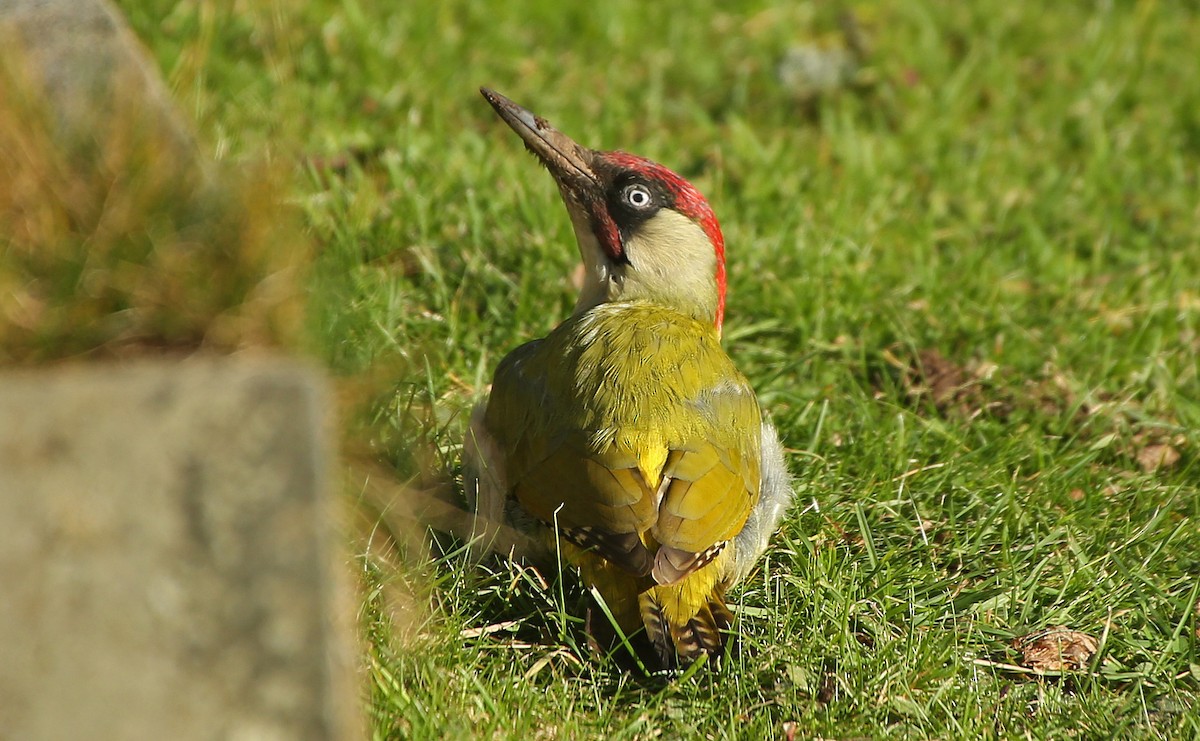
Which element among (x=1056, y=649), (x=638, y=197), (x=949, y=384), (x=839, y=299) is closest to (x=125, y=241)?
(x=638, y=197)

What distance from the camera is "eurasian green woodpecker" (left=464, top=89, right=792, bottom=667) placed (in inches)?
112

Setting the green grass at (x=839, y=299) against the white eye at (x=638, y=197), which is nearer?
the green grass at (x=839, y=299)

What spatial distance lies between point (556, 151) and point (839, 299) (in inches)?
46.3

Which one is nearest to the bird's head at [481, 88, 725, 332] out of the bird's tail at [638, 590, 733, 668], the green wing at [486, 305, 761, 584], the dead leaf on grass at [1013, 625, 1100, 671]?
the green wing at [486, 305, 761, 584]

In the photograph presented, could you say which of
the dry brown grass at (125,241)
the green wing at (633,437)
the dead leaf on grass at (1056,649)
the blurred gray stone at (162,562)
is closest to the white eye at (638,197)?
the green wing at (633,437)

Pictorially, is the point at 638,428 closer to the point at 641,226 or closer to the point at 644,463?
the point at 644,463

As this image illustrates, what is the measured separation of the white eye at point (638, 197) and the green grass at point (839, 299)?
26.3 inches

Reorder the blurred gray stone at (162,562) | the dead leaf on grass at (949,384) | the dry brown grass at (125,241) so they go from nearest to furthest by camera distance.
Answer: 1. the blurred gray stone at (162,562)
2. the dry brown grass at (125,241)
3. the dead leaf on grass at (949,384)

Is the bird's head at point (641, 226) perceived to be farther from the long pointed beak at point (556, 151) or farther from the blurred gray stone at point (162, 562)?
the blurred gray stone at point (162, 562)

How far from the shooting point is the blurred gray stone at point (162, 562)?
147 cm

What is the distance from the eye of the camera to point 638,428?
299 cm

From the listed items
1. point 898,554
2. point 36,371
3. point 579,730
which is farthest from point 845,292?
point 36,371

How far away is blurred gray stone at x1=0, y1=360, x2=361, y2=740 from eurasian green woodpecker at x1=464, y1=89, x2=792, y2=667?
4.29 ft

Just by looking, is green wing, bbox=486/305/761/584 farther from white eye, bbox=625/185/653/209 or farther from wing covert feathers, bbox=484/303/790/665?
white eye, bbox=625/185/653/209
